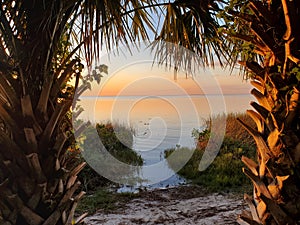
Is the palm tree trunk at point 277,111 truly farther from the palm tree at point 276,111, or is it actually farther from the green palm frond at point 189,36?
the green palm frond at point 189,36

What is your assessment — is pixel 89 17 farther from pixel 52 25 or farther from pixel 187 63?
pixel 187 63

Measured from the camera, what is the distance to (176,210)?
3.94m

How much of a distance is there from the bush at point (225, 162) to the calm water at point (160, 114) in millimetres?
314

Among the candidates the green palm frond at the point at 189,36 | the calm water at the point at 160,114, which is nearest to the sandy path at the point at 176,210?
the calm water at the point at 160,114

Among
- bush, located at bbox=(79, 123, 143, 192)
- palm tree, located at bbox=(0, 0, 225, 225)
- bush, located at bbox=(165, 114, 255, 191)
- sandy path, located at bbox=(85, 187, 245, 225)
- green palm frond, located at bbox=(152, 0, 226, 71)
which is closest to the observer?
palm tree, located at bbox=(0, 0, 225, 225)

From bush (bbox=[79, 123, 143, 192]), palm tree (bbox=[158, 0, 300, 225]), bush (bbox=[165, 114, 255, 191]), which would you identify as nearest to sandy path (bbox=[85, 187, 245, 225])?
bush (bbox=[165, 114, 255, 191])

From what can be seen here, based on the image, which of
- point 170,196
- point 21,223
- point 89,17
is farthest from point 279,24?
point 170,196

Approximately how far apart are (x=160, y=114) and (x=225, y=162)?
1663 mm

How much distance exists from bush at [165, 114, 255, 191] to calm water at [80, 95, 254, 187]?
31cm

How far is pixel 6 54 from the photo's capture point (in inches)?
67.5

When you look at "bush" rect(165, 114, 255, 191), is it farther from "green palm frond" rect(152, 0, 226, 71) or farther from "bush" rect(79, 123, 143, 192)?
"green palm frond" rect(152, 0, 226, 71)

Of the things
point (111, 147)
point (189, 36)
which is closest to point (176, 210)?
point (189, 36)

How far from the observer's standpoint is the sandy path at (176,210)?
3527 millimetres

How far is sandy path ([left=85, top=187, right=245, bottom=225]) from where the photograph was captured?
11.6ft
